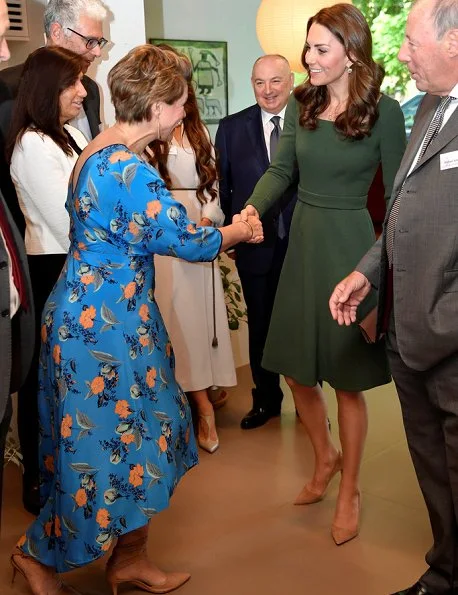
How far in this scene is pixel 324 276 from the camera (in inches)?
121

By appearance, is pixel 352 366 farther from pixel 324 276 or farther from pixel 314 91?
pixel 314 91

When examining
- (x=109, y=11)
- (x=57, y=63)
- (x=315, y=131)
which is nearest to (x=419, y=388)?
(x=315, y=131)

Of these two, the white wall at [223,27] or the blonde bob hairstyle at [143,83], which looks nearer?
the blonde bob hairstyle at [143,83]

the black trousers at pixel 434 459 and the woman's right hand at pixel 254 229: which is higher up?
the woman's right hand at pixel 254 229

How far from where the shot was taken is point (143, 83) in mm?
2375

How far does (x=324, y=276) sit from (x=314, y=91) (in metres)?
0.69

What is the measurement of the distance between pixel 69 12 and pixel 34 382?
1.54 meters

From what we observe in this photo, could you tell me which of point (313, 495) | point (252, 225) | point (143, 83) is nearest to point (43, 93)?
point (143, 83)

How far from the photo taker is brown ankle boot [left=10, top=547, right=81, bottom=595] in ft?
8.71

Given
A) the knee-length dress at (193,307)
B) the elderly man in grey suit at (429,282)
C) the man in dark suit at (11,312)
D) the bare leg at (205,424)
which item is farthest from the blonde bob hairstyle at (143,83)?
the bare leg at (205,424)

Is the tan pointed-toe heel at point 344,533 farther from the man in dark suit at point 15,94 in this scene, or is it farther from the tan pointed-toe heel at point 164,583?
the man in dark suit at point 15,94

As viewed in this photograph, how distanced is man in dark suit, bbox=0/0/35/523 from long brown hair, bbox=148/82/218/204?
5.14ft

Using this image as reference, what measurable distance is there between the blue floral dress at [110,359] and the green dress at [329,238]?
68 cm

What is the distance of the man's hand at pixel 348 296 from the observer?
8.48 ft
